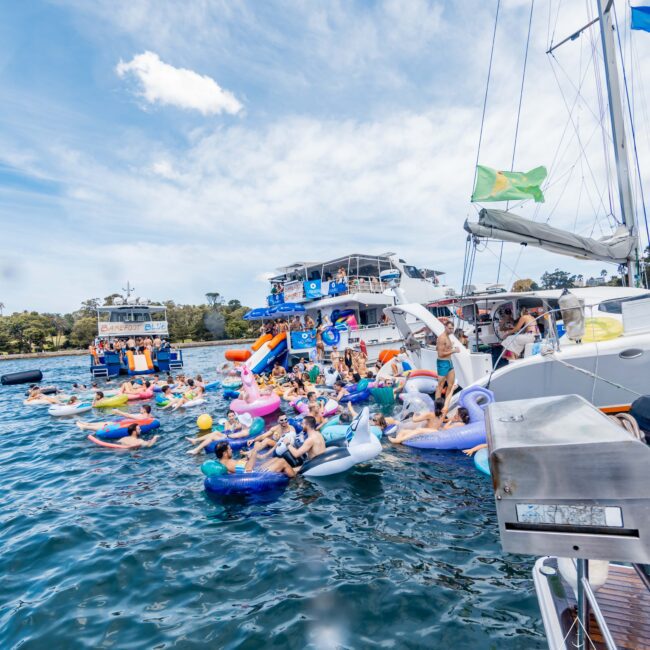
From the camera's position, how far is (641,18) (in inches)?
378

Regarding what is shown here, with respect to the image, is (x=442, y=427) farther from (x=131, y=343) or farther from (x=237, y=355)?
(x=131, y=343)

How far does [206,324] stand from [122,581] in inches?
2716

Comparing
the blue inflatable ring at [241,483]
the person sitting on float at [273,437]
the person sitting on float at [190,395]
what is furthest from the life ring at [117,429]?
the blue inflatable ring at [241,483]

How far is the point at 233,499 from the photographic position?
24.2ft

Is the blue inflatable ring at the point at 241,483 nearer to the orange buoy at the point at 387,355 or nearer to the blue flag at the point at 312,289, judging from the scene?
the orange buoy at the point at 387,355

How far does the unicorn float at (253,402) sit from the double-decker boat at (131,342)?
16599 mm

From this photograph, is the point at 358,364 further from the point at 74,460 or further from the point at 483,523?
the point at 483,523

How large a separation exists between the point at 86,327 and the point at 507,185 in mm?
66753

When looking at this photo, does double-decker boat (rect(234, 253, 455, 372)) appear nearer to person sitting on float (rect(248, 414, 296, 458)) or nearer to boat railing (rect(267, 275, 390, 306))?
boat railing (rect(267, 275, 390, 306))

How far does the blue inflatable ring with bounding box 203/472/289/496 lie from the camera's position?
7398 mm

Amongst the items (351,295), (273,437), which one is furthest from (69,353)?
(273,437)

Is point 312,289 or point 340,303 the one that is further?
point 312,289

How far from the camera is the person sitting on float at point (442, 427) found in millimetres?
9620

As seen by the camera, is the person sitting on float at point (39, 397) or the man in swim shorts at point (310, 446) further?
the person sitting on float at point (39, 397)
